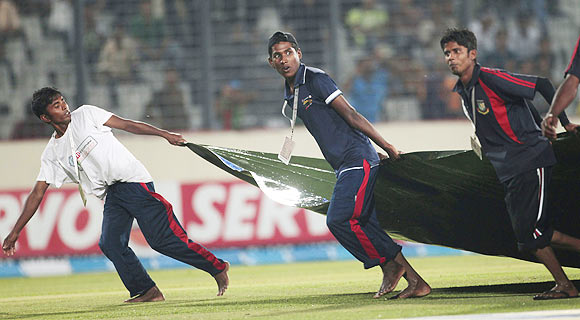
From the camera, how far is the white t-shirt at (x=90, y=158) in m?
7.46

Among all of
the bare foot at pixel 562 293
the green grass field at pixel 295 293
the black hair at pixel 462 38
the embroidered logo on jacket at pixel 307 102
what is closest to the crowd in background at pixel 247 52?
the green grass field at pixel 295 293

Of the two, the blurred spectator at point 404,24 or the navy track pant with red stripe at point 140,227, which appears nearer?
the navy track pant with red stripe at point 140,227

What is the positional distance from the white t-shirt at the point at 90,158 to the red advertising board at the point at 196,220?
15.7 ft

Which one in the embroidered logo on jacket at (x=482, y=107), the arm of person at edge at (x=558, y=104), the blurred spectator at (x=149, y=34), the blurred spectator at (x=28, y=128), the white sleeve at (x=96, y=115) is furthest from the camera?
the blurred spectator at (x=149, y=34)

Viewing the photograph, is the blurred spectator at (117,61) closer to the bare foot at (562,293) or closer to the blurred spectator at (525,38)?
the blurred spectator at (525,38)

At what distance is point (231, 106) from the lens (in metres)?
13.5

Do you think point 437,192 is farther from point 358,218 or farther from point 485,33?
point 485,33

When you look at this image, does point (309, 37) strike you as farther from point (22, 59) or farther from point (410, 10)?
point (22, 59)

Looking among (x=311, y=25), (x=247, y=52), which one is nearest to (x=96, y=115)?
(x=247, y=52)

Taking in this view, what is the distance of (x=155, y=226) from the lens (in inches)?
298

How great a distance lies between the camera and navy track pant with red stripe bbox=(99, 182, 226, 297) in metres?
7.55

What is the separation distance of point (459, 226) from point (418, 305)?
60.9 inches

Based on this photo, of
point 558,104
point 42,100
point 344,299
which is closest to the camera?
point 558,104

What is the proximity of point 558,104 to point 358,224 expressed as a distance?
176cm
